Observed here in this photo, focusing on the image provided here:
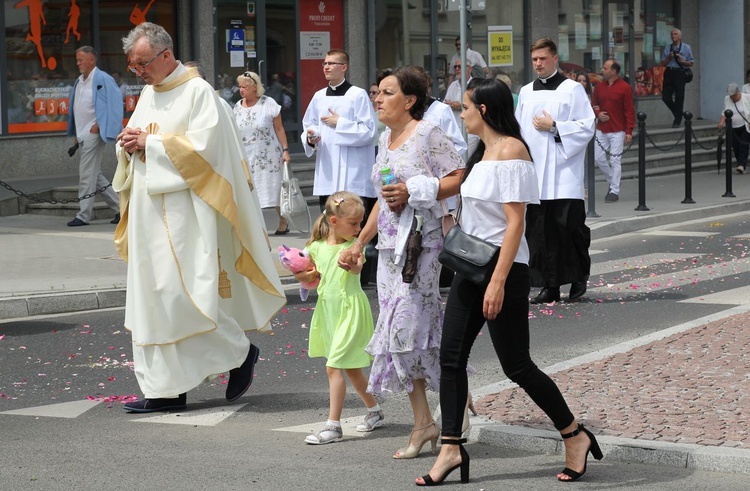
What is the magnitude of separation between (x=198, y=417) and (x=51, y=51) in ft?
42.9

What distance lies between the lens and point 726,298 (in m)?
11.0

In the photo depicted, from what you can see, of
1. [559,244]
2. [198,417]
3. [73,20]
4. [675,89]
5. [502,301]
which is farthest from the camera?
[675,89]

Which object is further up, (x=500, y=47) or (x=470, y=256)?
(x=500, y=47)

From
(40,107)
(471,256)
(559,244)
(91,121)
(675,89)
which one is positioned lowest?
(559,244)

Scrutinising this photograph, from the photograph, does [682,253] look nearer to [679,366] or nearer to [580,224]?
[580,224]

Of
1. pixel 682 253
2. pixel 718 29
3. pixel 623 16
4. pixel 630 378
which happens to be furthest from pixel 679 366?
pixel 718 29

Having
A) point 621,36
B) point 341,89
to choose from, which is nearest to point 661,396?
point 341,89

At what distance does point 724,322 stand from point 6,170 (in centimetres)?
1188

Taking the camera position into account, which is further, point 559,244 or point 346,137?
point 346,137

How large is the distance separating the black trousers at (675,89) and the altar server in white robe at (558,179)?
1724 centimetres

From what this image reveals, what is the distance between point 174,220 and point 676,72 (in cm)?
2172

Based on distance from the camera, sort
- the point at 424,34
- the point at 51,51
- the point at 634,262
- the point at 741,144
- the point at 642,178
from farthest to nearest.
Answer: the point at 424,34 < the point at 741,144 < the point at 51,51 < the point at 642,178 < the point at 634,262

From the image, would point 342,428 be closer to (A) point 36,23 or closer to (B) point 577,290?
(B) point 577,290

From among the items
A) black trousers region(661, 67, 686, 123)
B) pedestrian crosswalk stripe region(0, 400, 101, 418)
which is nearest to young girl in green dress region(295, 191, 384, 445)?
pedestrian crosswalk stripe region(0, 400, 101, 418)
